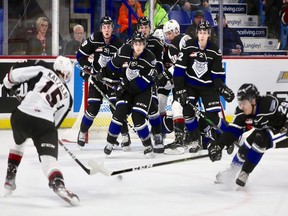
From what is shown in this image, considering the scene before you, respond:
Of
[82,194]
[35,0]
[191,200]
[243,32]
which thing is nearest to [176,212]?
[191,200]

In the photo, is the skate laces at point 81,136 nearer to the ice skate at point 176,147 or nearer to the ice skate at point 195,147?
the ice skate at point 176,147

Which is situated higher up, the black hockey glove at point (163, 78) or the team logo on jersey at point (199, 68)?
the team logo on jersey at point (199, 68)

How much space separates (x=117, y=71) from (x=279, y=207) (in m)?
2.62

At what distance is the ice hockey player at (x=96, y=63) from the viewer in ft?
26.2

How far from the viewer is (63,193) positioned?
5324 millimetres

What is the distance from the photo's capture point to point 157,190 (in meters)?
6.07

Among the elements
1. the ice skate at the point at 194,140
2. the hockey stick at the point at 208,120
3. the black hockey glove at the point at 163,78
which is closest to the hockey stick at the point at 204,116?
the hockey stick at the point at 208,120

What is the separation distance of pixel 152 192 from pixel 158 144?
186 cm

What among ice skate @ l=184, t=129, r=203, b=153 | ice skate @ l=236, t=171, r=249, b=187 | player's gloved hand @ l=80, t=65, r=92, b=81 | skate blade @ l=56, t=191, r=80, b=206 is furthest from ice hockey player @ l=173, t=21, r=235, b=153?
skate blade @ l=56, t=191, r=80, b=206

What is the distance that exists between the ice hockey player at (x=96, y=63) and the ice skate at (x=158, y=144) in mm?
324

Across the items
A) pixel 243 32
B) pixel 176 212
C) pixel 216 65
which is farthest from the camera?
pixel 243 32

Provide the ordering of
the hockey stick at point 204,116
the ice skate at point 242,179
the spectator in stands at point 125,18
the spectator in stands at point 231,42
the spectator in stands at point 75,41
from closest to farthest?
the ice skate at point 242,179 < the hockey stick at point 204,116 < the spectator in stands at point 75,41 < the spectator in stands at point 125,18 < the spectator in stands at point 231,42

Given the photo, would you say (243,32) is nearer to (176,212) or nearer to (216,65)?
(216,65)

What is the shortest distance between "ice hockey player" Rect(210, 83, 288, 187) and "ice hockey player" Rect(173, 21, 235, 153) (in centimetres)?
137
